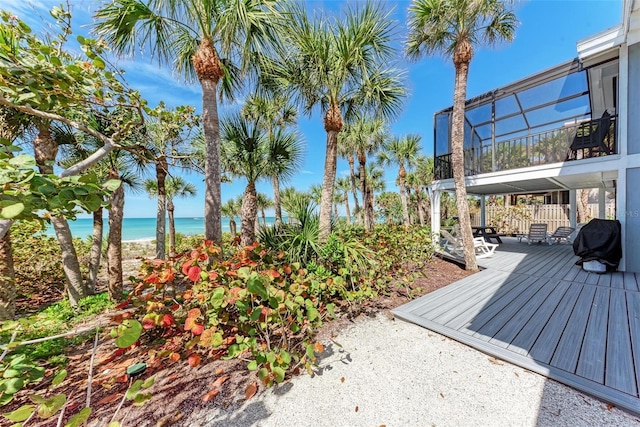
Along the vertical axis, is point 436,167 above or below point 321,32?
below

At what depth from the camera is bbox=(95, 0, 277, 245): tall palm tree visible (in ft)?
11.5

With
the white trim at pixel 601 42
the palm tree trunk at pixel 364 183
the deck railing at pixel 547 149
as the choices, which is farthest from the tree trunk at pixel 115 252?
the white trim at pixel 601 42

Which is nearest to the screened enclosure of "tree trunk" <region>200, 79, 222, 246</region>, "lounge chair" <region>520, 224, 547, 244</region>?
"lounge chair" <region>520, 224, 547, 244</region>

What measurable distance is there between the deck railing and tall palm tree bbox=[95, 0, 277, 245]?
7.38 metres

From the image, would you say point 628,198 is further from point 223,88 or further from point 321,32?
point 223,88

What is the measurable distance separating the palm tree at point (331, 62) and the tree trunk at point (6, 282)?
489cm

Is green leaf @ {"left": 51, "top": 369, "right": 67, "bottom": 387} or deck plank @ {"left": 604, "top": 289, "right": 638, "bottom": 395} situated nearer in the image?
green leaf @ {"left": 51, "top": 369, "right": 67, "bottom": 387}

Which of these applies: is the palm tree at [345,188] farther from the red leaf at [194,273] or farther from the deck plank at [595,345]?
the red leaf at [194,273]

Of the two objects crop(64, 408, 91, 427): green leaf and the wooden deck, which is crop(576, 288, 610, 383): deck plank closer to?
the wooden deck

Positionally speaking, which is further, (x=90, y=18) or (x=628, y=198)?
(x=628, y=198)

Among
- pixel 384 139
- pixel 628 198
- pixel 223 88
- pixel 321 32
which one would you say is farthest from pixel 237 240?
pixel 384 139

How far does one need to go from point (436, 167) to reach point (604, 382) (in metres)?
7.74

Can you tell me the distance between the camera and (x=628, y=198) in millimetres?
5070

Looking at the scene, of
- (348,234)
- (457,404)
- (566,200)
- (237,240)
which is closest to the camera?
(457,404)
